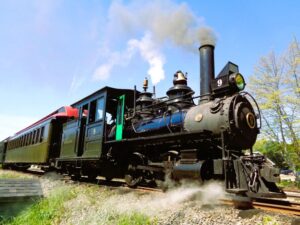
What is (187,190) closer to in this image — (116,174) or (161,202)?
(161,202)

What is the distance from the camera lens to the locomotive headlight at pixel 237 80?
6.51 m

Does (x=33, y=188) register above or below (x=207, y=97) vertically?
below

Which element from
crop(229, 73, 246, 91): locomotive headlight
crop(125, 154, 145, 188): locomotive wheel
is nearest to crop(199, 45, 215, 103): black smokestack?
crop(229, 73, 246, 91): locomotive headlight

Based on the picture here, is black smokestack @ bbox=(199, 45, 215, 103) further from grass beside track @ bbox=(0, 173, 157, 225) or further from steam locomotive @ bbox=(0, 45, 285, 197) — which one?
grass beside track @ bbox=(0, 173, 157, 225)

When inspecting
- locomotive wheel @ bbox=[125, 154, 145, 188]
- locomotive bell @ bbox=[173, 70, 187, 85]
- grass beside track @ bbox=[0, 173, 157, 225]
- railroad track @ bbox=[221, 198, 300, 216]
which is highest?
locomotive bell @ bbox=[173, 70, 187, 85]

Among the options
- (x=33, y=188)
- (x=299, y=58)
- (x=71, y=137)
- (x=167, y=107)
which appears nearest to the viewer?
(x=33, y=188)

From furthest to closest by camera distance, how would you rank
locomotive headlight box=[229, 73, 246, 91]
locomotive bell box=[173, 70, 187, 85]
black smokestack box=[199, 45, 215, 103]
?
locomotive bell box=[173, 70, 187, 85]
black smokestack box=[199, 45, 215, 103]
locomotive headlight box=[229, 73, 246, 91]

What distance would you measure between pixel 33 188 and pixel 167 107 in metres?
4.11

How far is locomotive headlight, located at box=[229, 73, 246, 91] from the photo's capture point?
6.51 meters

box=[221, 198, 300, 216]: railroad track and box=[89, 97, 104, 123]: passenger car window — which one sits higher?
box=[89, 97, 104, 123]: passenger car window

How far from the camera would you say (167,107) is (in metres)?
8.01

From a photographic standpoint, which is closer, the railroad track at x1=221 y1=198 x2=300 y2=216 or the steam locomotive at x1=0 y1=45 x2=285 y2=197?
the railroad track at x1=221 y1=198 x2=300 y2=216

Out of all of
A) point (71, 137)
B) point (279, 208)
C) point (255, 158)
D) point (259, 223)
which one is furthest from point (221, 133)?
point (71, 137)

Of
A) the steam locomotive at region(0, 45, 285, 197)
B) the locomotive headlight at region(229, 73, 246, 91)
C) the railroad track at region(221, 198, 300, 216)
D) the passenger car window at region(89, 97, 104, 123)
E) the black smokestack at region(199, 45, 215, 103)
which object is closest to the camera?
the railroad track at region(221, 198, 300, 216)
